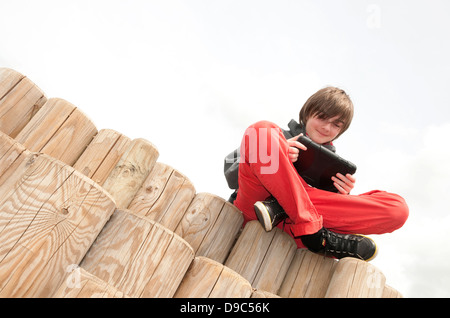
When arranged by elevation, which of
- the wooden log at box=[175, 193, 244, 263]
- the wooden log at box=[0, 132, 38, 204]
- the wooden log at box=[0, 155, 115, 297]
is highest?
the wooden log at box=[0, 132, 38, 204]

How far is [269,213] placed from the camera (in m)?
2.21

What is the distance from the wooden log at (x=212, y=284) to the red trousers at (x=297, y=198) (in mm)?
611

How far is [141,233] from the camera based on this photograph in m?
1.73

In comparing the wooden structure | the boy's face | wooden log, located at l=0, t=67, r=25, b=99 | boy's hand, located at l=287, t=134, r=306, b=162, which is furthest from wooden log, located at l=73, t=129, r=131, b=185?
the boy's face

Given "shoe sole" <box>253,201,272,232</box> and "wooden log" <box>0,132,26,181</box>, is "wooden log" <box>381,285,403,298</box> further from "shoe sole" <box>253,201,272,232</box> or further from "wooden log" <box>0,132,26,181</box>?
"wooden log" <box>0,132,26,181</box>

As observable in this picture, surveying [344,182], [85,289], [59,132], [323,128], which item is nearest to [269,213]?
[344,182]

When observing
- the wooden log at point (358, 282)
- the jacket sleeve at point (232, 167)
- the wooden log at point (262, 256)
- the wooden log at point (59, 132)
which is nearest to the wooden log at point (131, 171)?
the wooden log at point (59, 132)

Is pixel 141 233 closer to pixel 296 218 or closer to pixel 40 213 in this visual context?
pixel 40 213

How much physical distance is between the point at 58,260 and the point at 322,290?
58.2 inches

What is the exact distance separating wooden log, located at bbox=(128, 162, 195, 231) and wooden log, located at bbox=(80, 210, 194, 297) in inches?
26.6

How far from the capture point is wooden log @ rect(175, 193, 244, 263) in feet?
7.62

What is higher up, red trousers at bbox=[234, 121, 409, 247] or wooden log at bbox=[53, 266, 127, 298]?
wooden log at bbox=[53, 266, 127, 298]

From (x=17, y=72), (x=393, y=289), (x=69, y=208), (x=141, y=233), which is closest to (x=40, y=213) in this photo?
(x=69, y=208)

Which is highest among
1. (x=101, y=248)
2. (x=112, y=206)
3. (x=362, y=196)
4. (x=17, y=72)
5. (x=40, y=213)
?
(x=17, y=72)
